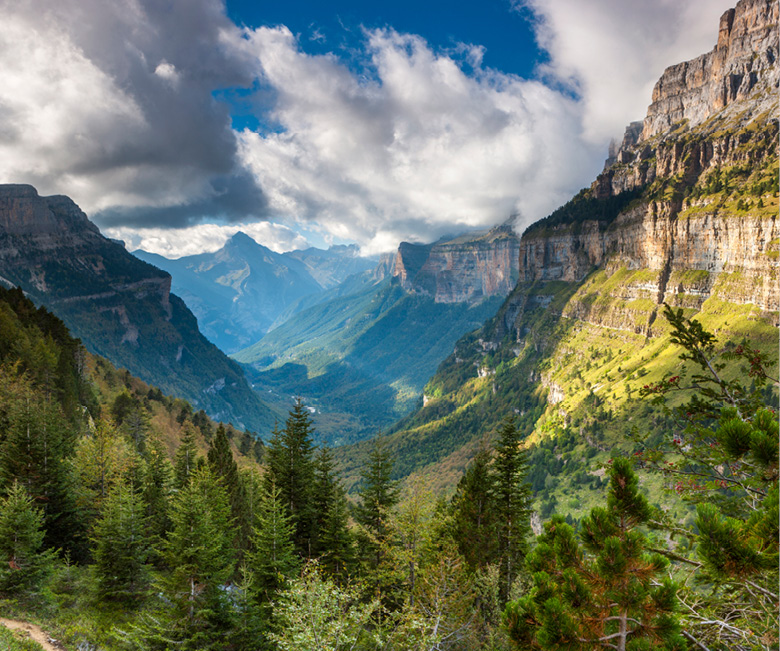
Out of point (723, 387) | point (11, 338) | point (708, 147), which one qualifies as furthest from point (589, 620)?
point (708, 147)

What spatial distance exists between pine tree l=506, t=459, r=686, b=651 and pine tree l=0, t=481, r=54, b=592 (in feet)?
118

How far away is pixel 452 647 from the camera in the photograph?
2706cm

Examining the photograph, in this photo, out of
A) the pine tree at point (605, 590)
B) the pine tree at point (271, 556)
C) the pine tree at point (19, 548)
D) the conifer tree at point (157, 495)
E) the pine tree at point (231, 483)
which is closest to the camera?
the pine tree at point (605, 590)

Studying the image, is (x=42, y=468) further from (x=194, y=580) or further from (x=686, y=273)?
(x=686, y=273)

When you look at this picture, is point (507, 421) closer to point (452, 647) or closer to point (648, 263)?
point (452, 647)

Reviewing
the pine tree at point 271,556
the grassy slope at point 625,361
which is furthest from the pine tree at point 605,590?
the grassy slope at point 625,361

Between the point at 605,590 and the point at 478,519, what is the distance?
109 feet

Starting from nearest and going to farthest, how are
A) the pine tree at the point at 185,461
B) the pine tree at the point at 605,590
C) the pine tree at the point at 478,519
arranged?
the pine tree at the point at 605,590, the pine tree at the point at 478,519, the pine tree at the point at 185,461

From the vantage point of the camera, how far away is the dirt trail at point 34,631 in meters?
24.5

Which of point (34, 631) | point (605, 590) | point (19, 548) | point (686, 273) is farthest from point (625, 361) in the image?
point (34, 631)

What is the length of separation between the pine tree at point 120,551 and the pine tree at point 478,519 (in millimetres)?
26802

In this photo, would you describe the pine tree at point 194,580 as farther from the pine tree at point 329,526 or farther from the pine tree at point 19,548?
the pine tree at point 19,548

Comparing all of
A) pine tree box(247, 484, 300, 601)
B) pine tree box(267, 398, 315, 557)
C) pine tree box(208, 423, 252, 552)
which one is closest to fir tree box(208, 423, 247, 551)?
pine tree box(208, 423, 252, 552)

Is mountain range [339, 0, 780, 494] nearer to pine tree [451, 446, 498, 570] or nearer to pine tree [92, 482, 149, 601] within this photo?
pine tree [451, 446, 498, 570]
